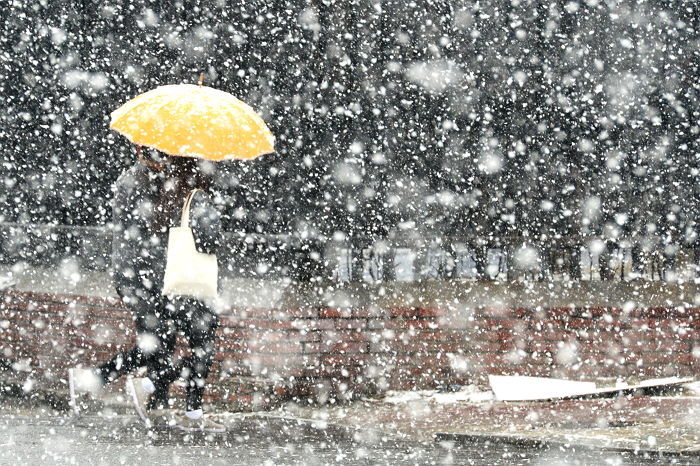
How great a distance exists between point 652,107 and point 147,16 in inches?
174

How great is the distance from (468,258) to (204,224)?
3.01 m

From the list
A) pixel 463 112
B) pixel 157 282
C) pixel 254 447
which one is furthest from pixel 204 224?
pixel 463 112

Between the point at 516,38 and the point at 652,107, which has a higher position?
the point at 516,38

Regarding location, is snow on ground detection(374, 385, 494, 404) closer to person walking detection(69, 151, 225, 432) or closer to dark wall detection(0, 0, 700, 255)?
person walking detection(69, 151, 225, 432)

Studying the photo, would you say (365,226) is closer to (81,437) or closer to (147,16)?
(147,16)

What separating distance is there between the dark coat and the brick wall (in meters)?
0.88

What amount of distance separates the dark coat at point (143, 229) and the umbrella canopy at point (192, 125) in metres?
0.25

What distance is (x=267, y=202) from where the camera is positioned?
23.3 ft

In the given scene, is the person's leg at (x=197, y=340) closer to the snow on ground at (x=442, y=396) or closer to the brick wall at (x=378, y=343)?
the brick wall at (x=378, y=343)

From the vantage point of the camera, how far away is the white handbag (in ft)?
14.7

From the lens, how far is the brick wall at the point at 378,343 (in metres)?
5.41

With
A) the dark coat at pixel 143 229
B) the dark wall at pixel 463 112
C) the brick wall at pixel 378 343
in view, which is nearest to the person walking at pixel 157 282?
the dark coat at pixel 143 229

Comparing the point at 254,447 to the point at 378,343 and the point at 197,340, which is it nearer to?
the point at 197,340

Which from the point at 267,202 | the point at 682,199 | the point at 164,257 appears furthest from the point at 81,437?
the point at 682,199
